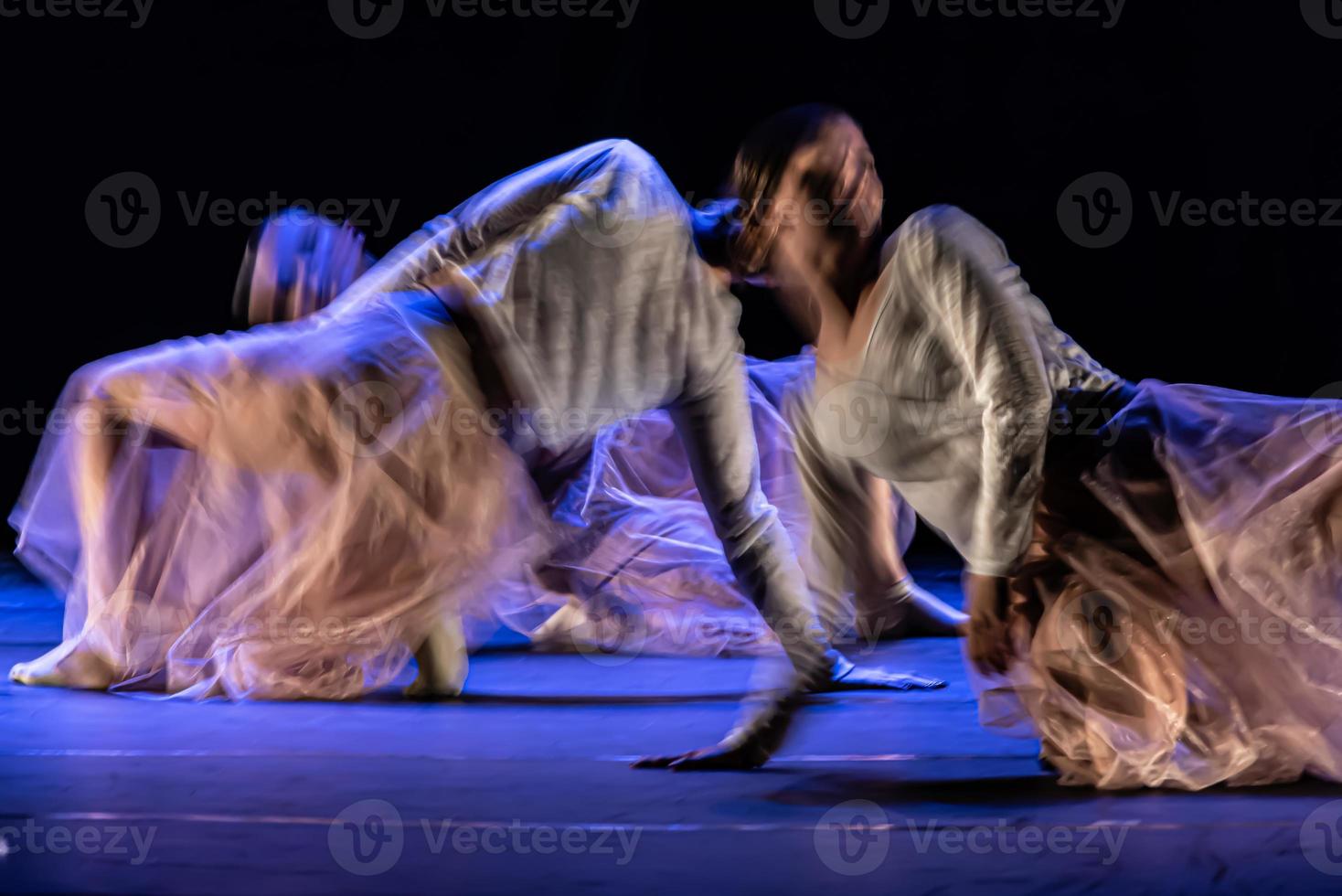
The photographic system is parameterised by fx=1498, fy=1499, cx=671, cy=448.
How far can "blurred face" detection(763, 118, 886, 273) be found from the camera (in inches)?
78.9

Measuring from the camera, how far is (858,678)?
2537 mm

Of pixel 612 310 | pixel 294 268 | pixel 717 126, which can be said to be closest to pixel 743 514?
pixel 612 310

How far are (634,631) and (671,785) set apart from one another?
47.4 inches

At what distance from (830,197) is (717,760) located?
0.76 m

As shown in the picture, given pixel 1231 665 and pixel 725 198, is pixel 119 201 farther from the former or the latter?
pixel 1231 665

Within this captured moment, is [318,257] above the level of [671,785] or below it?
above

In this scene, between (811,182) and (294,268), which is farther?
(294,268)

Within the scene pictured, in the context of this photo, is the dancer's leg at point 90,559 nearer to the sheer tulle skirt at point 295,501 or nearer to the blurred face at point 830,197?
the sheer tulle skirt at point 295,501

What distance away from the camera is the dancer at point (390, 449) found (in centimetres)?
235

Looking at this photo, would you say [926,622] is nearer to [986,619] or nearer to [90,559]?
[986,619]

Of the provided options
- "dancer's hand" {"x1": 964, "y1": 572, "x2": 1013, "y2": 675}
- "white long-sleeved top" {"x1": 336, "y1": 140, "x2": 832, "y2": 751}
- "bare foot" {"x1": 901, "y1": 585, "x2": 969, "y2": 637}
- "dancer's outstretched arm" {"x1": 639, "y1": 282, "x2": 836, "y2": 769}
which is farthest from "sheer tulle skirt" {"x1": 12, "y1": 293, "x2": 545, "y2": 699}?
"dancer's hand" {"x1": 964, "y1": 572, "x2": 1013, "y2": 675}

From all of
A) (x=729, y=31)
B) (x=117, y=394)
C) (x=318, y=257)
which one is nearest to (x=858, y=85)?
(x=729, y=31)

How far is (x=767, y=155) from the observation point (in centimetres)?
204

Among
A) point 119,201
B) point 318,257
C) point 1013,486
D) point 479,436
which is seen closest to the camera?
point 1013,486
